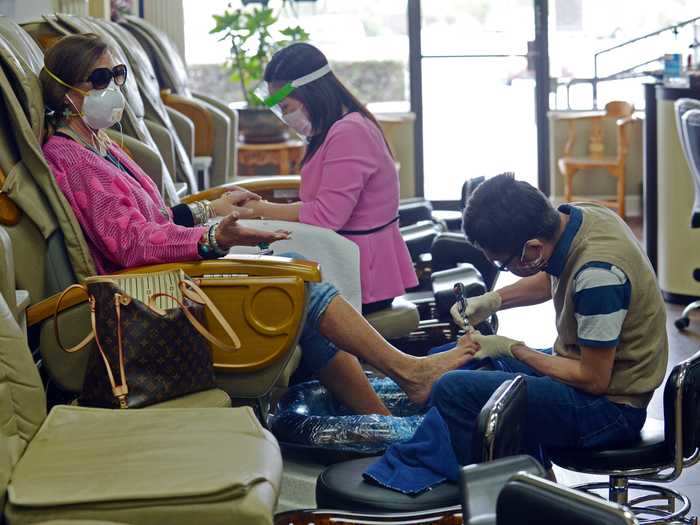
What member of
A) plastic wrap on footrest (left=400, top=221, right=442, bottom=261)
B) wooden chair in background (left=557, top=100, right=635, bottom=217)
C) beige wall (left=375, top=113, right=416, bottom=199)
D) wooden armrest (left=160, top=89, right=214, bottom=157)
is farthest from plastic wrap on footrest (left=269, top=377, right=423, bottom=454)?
beige wall (left=375, top=113, right=416, bottom=199)

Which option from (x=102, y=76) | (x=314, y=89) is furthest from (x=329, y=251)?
(x=102, y=76)

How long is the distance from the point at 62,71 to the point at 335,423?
1.12m

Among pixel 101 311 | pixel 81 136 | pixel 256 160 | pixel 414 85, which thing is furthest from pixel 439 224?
pixel 414 85

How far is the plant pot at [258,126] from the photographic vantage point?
7.20 m

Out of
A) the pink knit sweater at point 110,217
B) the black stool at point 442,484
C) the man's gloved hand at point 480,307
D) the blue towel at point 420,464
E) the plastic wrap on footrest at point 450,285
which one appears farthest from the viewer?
the plastic wrap on footrest at point 450,285

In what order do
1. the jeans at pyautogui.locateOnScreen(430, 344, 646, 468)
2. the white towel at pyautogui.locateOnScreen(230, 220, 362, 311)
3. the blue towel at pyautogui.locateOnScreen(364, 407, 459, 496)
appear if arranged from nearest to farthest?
the blue towel at pyautogui.locateOnScreen(364, 407, 459, 496), the jeans at pyautogui.locateOnScreen(430, 344, 646, 468), the white towel at pyautogui.locateOnScreen(230, 220, 362, 311)

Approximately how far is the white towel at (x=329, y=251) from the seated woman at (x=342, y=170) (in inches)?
5.0

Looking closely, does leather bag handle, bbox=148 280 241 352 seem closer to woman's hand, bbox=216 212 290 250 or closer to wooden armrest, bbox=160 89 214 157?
woman's hand, bbox=216 212 290 250

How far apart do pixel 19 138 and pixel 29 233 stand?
0.74 feet

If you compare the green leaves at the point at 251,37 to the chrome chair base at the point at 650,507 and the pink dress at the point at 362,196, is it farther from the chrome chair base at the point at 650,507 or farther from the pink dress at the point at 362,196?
the chrome chair base at the point at 650,507

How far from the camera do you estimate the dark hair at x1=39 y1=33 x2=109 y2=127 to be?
2961 millimetres

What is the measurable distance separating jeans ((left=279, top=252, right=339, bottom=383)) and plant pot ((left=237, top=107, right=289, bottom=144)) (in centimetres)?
407

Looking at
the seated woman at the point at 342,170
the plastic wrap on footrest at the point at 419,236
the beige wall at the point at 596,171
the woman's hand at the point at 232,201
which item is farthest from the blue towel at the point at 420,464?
the beige wall at the point at 596,171

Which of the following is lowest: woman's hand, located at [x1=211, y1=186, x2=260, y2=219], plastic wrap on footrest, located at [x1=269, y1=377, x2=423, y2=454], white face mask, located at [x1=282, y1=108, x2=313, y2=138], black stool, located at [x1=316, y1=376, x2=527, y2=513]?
plastic wrap on footrest, located at [x1=269, y1=377, x2=423, y2=454]
